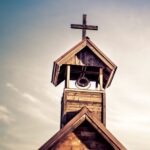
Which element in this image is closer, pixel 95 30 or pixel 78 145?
pixel 78 145

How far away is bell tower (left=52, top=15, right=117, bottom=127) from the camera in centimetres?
1480

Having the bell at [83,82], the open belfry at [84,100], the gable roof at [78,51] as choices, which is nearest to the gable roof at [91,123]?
the open belfry at [84,100]

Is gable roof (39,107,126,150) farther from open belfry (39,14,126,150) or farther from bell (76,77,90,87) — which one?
bell (76,77,90,87)

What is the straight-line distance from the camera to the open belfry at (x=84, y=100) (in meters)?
13.3

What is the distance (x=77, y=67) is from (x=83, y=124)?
142 inches

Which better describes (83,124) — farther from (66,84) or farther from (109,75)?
(109,75)

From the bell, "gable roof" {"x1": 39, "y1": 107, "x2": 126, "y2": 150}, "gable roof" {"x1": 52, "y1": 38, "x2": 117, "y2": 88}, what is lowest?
"gable roof" {"x1": 39, "y1": 107, "x2": 126, "y2": 150}

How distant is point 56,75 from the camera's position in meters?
16.2

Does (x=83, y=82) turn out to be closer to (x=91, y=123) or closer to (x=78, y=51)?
(x=78, y=51)

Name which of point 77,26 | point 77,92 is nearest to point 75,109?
point 77,92

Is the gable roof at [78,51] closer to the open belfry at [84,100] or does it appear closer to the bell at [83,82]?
the open belfry at [84,100]

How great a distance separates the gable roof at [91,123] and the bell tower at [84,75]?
1.11 meters

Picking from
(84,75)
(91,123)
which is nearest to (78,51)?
(84,75)

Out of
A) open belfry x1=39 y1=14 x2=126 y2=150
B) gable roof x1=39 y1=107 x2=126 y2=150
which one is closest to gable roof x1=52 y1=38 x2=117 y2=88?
open belfry x1=39 y1=14 x2=126 y2=150
